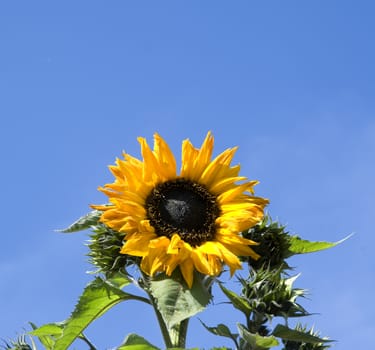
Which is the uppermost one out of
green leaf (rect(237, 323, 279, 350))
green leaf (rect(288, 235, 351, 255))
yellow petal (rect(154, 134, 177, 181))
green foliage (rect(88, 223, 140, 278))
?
yellow petal (rect(154, 134, 177, 181))

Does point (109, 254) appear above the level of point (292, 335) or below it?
above

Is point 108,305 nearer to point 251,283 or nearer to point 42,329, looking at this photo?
point 42,329

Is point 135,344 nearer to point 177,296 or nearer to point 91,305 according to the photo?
point 91,305

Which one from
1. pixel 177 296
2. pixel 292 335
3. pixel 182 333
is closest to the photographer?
pixel 177 296

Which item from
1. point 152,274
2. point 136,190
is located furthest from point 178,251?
Result: point 136,190

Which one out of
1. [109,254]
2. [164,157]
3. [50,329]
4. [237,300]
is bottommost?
[50,329]

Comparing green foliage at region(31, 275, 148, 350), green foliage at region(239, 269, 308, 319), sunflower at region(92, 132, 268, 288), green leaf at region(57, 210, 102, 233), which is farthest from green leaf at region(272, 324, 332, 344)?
green leaf at region(57, 210, 102, 233)

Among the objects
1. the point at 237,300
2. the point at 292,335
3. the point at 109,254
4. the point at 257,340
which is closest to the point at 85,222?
the point at 109,254

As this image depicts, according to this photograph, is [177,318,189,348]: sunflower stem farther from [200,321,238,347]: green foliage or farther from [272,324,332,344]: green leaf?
[272,324,332,344]: green leaf

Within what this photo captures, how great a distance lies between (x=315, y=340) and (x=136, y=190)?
129 cm

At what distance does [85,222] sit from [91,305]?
0.50 meters

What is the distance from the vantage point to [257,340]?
167 inches

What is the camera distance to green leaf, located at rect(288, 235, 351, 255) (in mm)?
4816

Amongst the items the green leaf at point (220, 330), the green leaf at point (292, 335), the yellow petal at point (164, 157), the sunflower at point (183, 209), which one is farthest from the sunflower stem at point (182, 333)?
the yellow petal at point (164, 157)
